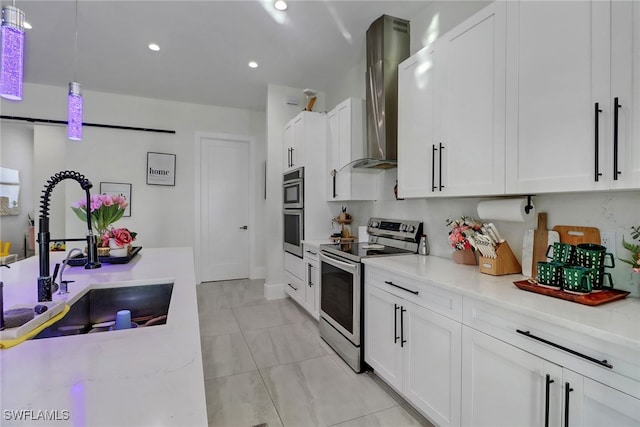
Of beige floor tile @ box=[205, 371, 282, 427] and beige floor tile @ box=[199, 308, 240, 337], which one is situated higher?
beige floor tile @ box=[199, 308, 240, 337]

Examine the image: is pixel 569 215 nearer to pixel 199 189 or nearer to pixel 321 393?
pixel 321 393

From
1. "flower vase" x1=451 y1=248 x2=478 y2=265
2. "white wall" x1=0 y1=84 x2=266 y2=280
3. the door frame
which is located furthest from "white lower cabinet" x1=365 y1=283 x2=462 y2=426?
"white wall" x1=0 y1=84 x2=266 y2=280

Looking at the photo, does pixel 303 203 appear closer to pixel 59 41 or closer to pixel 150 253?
pixel 150 253

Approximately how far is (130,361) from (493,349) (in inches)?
53.6

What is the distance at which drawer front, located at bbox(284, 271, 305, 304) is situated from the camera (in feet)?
11.5

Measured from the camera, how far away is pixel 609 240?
1.38m

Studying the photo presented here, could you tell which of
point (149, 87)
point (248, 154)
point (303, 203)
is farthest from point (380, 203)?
point (149, 87)

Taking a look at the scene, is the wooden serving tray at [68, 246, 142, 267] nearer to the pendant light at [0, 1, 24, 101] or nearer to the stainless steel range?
the pendant light at [0, 1, 24, 101]

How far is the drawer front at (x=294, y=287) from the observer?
138 inches

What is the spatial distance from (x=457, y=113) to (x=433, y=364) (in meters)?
1.46

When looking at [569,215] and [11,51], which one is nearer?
[11,51]

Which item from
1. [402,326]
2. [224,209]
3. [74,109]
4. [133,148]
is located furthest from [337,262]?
[133,148]

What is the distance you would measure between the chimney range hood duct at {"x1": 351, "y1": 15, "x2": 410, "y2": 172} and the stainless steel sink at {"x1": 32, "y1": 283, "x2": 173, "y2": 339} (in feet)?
6.01

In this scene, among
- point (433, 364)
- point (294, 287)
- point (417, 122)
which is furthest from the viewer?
point (294, 287)
